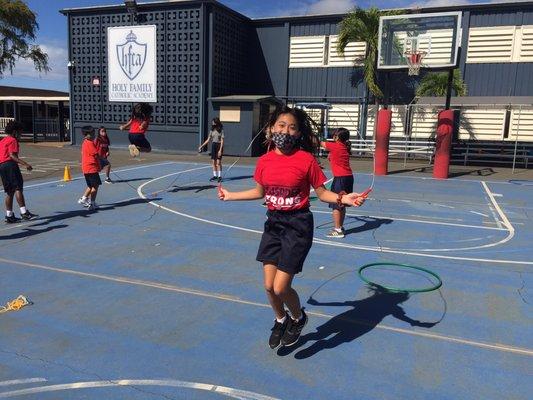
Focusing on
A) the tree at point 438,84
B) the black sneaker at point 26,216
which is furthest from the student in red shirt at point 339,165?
the tree at point 438,84

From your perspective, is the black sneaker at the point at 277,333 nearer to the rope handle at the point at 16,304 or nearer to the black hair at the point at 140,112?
the rope handle at the point at 16,304

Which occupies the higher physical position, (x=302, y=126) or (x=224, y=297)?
(x=302, y=126)

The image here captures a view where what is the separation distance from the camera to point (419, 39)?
17.5 metres

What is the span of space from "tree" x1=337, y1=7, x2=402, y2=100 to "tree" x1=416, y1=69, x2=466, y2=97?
2239 millimetres

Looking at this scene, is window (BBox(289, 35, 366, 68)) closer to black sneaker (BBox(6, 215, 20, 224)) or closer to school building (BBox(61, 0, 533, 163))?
school building (BBox(61, 0, 533, 163))

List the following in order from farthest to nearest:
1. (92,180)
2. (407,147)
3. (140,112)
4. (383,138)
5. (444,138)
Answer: (407,147) → (383,138) → (444,138) → (140,112) → (92,180)

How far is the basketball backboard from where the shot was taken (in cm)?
1647

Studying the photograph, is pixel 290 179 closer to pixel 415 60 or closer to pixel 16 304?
pixel 16 304

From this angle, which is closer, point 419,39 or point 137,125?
point 137,125

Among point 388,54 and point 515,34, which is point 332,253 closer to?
point 388,54

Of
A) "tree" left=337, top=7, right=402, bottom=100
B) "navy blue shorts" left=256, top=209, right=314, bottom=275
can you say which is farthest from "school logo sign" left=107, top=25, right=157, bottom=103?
"navy blue shorts" left=256, top=209, right=314, bottom=275

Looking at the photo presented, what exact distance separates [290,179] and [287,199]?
166 millimetres

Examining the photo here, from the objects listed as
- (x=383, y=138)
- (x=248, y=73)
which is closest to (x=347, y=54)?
(x=248, y=73)

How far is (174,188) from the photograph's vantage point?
42.4 ft
